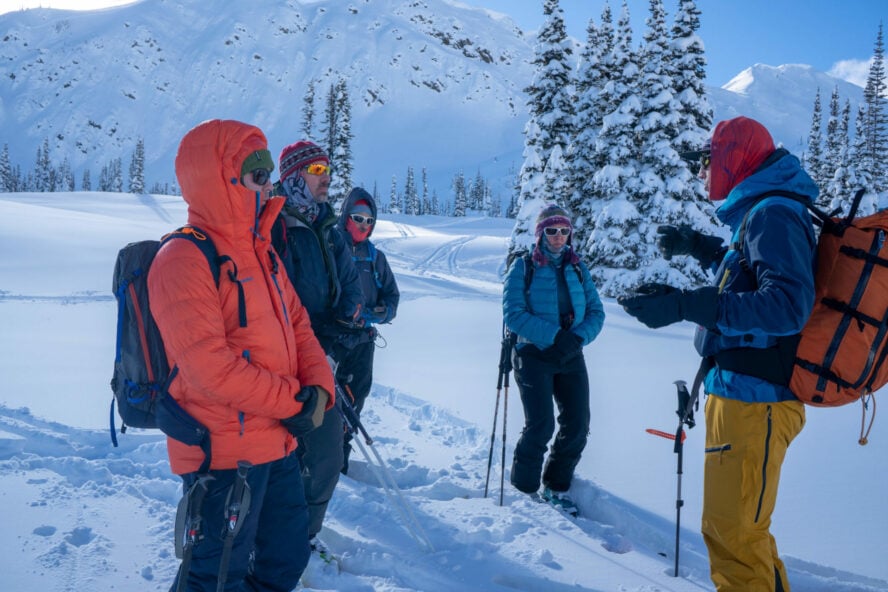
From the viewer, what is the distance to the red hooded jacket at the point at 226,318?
7.72ft

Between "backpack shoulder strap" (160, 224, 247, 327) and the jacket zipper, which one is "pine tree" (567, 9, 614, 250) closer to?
the jacket zipper

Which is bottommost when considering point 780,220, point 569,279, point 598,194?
point 569,279

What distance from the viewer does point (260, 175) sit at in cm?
271

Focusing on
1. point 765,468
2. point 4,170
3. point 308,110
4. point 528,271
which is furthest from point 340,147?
point 4,170

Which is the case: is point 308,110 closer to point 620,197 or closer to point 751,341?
point 620,197

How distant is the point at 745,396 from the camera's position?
267 centimetres

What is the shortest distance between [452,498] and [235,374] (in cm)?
302

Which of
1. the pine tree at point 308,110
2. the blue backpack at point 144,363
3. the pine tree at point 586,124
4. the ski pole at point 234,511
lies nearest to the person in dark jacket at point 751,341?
the ski pole at point 234,511

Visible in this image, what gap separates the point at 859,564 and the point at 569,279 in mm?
2739

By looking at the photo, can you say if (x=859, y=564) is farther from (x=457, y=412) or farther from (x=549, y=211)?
(x=457, y=412)

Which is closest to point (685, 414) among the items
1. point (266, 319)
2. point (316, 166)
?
point (266, 319)

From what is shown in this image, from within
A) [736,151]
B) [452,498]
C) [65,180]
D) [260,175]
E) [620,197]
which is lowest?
[452,498]

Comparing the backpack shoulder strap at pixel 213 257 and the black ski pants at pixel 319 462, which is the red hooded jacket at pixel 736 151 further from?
the black ski pants at pixel 319 462

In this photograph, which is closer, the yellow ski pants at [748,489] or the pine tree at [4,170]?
the yellow ski pants at [748,489]
